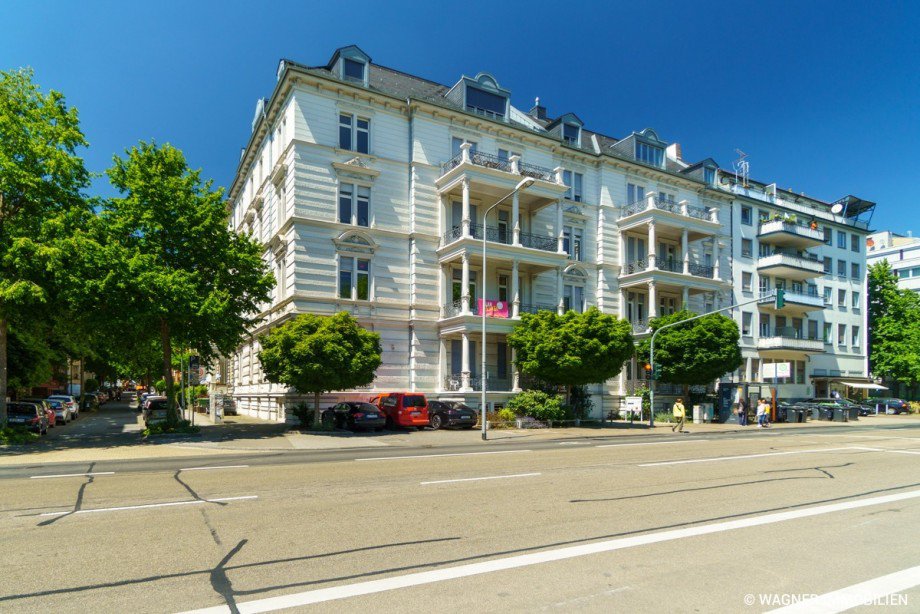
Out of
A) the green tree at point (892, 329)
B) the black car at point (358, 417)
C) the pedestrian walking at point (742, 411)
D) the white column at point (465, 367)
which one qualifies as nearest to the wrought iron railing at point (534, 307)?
the white column at point (465, 367)

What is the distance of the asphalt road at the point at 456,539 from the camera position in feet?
16.3

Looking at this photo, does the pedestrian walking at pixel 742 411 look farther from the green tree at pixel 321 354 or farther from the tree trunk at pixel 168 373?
the tree trunk at pixel 168 373

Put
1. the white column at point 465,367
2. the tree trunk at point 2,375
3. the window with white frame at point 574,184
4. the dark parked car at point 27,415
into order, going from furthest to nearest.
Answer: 1. the window with white frame at point 574,184
2. the white column at point 465,367
3. the dark parked car at point 27,415
4. the tree trunk at point 2,375

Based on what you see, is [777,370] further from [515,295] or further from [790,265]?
[515,295]

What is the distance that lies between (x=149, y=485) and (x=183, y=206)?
14512mm

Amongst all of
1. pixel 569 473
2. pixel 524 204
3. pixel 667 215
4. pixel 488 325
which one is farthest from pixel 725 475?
pixel 667 215

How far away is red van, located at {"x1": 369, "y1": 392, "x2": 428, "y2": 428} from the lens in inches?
993

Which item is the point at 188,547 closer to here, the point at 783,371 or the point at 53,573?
the point at 53,573

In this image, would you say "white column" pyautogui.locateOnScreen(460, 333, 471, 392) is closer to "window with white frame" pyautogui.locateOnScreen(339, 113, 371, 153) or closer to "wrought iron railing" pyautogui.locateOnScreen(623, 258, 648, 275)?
"window with white frame" pyautogui.locateOnScreen(339, 113, 371, 153)

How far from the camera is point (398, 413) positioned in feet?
82.9

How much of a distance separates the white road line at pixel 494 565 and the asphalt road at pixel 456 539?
0.09ft

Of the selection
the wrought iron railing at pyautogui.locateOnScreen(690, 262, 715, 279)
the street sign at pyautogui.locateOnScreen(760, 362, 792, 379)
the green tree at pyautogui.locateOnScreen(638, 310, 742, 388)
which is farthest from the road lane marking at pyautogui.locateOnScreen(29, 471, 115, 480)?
the street sign at pyautogui.locateOnScreen(760, 362, 792, 379)

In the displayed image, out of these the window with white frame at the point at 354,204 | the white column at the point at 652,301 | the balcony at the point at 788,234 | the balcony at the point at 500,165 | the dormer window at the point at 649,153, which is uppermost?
the dormer window at the point at 649,153

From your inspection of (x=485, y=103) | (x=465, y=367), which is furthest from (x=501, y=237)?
(x=465, y=367)
